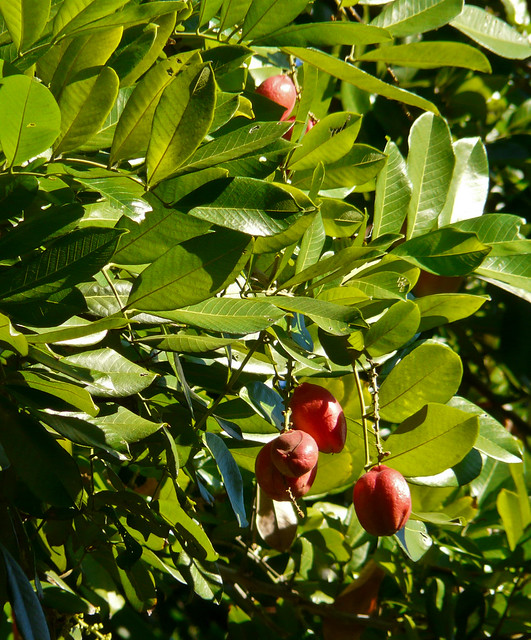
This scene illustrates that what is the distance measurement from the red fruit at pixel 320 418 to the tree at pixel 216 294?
0.02 meters

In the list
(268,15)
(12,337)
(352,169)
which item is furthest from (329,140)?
(12,337)

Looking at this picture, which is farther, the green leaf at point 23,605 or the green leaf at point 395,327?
the green leaf at point 395,327

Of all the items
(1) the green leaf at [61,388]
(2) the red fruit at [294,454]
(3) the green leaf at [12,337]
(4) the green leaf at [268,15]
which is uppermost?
(4) the green leaf at [268,15]

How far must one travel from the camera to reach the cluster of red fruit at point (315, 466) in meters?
0.81

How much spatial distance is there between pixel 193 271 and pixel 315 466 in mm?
319

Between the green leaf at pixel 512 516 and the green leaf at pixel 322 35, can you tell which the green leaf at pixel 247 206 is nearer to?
the green leaf at pixel 322 35

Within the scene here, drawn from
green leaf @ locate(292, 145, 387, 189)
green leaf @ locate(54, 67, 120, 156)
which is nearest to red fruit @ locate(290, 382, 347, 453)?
green leaf @ locate(292, 145, 387, 189)

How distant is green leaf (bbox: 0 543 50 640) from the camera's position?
0.65 m

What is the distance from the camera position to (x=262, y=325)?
0.64 m

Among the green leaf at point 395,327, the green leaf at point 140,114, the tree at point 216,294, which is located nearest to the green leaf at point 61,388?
the tree at point 216,294

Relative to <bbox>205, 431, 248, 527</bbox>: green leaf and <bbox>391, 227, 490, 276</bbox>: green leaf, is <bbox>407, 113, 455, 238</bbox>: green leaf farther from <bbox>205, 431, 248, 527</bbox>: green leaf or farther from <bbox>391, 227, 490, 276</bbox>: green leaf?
<bbox>205, 431, 248, 527</bbox>: green leaf

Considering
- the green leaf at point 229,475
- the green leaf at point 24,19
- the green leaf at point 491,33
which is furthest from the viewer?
the green leaf at point 491,33

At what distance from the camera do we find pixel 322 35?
0.92m

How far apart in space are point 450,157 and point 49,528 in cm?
78
